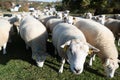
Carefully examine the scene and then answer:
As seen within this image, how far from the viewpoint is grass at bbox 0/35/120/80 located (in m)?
7.95

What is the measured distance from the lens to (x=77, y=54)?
6.70 m

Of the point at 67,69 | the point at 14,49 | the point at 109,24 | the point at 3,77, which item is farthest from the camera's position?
the point at 109,24

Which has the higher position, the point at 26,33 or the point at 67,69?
the point at 26,33

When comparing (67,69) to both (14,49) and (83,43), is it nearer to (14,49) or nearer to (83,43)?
(83,43)

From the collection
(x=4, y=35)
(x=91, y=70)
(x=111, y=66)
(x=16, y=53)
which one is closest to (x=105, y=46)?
(x=111, y=66)

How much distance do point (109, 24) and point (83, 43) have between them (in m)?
7.86

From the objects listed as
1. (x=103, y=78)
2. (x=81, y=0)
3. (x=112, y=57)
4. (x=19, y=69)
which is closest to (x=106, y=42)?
(x=112, y=57)

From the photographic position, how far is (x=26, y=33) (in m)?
9.63

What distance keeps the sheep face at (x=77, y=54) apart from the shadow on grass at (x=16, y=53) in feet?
8.87

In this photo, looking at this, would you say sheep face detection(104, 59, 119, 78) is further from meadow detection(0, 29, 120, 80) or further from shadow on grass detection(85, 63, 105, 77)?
shadow on grass detection(85, 63, 105, 77)

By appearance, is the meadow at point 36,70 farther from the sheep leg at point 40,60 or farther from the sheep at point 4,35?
the sheep at point 4,35

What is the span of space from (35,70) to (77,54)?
231cm

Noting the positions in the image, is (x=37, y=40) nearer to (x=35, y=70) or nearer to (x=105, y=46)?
(x=35, y=70)

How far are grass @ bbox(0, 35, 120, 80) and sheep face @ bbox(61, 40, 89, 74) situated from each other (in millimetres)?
1313
